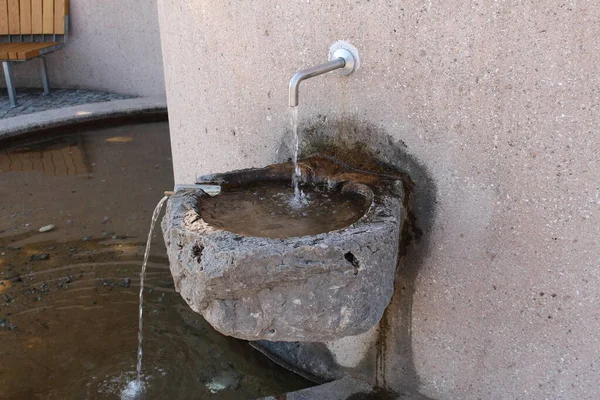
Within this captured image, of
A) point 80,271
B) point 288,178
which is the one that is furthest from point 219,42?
point 80,271

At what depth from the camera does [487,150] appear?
1920 mm

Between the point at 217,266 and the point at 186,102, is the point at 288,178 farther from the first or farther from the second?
the point at 186,102

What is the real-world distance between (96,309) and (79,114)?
12.1 ft

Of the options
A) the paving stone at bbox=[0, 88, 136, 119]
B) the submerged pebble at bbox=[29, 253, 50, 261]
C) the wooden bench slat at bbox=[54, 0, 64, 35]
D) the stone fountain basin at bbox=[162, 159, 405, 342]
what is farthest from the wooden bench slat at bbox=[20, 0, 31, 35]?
the stone fountain basin at bbox=[162, 159, 405, 342]

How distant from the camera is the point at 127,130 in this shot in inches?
243

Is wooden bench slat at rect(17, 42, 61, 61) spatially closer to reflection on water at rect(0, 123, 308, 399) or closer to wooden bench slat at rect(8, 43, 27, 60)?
wooden bench slat at rect(8, 43, 27, 60)

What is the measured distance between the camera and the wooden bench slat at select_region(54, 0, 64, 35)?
7250mm

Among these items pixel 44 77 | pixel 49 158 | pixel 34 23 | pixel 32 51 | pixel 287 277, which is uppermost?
pixel 34 23

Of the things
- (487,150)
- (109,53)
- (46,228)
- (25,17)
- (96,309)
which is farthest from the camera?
(109,53)

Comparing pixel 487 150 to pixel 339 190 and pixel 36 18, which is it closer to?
pixel 339 190

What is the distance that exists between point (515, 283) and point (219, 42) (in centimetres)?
168

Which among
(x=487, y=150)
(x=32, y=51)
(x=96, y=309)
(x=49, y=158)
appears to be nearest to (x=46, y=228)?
(x=96, y=309)

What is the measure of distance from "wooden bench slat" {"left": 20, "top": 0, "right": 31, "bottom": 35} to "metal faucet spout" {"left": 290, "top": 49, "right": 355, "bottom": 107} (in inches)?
248

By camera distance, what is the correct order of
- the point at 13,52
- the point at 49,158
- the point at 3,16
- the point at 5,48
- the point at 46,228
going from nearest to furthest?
the point at 46,228 < the point at 49,158 < the point at 13,52 < the point at 5,48 < the point at 3,16
